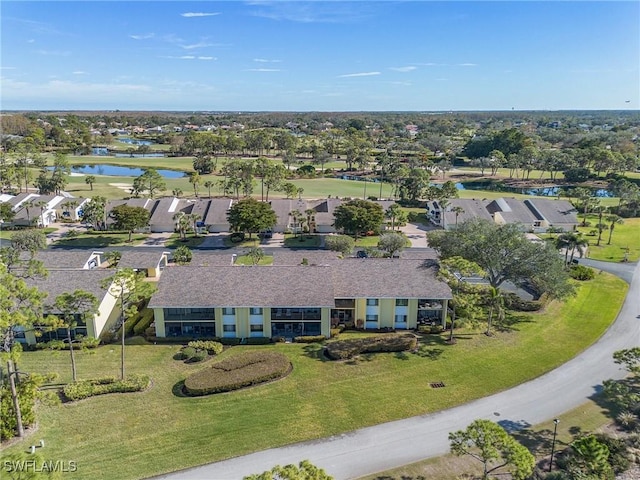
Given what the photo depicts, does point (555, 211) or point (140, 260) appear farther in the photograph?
point (555, 211)

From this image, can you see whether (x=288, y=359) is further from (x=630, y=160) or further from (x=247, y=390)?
(x=630, y=160)

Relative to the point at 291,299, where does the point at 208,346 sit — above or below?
below

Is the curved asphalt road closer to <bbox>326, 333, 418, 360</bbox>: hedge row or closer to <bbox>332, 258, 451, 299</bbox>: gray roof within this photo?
<bbox>326, 333, 418, 360</bbox>: hedge row

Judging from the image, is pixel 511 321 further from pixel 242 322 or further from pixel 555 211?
pixel 555 211

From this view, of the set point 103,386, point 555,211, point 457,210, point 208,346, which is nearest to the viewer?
point 103,386

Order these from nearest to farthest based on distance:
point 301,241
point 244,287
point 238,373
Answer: point 238,373
point 244,287
point 301,241

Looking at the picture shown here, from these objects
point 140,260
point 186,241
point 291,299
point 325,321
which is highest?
point 291,299

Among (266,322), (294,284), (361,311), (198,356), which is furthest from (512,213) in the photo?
(198,356)
